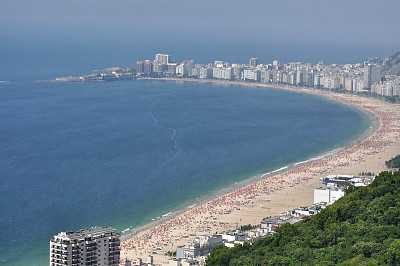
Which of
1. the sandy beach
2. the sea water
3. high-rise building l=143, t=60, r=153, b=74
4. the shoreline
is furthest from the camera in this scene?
high-rise building l=143, t=60, r=153, b=74

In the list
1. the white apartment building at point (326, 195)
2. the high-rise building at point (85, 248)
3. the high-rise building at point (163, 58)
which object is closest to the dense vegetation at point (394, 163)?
the white apartment building at point (326, 195)

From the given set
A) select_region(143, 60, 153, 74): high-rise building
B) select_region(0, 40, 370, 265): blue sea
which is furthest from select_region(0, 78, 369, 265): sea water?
select_region(143, 60, 153, 74): high-rise building

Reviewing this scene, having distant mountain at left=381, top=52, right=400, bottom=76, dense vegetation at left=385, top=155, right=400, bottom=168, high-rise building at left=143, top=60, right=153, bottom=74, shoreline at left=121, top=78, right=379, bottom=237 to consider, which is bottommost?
shoreline at left=121, top=78, right=379, bottom=237

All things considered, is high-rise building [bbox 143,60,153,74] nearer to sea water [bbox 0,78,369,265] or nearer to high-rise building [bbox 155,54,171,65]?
high-rise building [bbox 155,54,171,65]

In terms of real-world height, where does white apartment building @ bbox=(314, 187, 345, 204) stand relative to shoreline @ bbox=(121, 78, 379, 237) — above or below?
above

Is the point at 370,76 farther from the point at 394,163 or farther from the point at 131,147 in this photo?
the point at 394,163

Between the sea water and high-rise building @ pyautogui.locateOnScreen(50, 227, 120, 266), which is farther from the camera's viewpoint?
the sea water

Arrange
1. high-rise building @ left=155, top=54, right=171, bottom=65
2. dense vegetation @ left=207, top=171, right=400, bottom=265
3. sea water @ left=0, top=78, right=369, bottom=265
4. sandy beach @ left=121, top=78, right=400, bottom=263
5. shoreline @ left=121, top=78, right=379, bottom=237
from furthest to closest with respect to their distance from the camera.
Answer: high-rise building @ left=155, top=54, right=171, bottom=65 → sea water @ left=0, top=78, right=369, bottom=265 → shoreline @ left=121, top=78, right=379, bottom=237 → sandy beach @ left=121, top=78, right=400, bottom=263 → dense vegetation @ left=207, top=171, right=400, bottom=265
